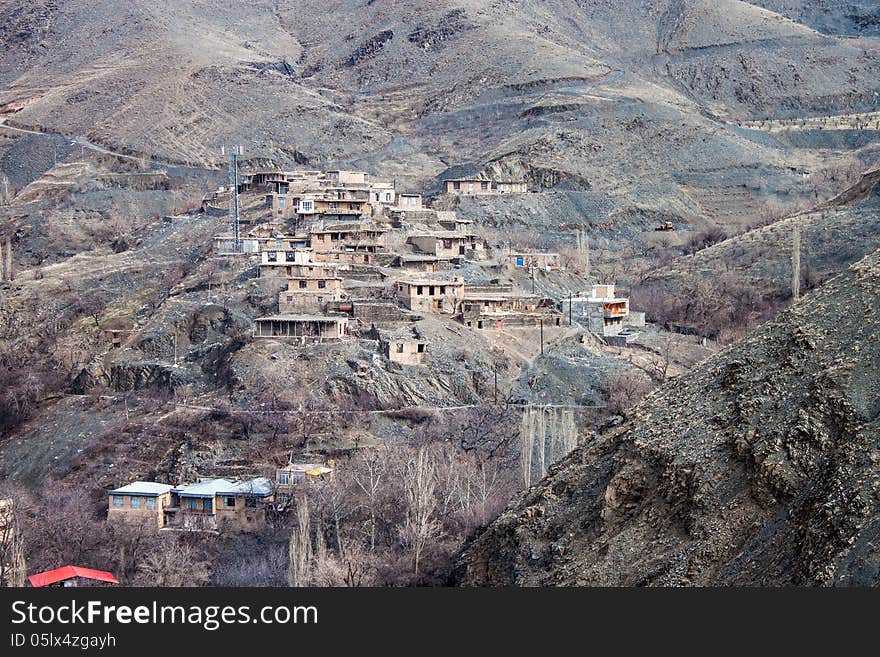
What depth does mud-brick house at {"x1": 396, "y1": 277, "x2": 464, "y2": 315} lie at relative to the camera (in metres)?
62.6

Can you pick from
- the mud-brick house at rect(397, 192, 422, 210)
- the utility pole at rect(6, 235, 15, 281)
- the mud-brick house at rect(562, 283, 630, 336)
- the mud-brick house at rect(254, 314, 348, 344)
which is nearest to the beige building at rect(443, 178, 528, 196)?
the mud-brick house at rect(397, 192, 422, 210)

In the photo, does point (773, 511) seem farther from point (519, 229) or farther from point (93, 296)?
point (519, 229)

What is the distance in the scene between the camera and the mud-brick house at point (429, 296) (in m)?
62.6

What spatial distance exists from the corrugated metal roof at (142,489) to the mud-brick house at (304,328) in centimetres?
969

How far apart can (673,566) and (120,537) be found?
24.5m

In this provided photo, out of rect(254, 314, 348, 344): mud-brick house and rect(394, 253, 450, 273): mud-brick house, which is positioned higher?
rect(394, 253, 450, 273): mud-brick house

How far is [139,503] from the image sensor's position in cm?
4859

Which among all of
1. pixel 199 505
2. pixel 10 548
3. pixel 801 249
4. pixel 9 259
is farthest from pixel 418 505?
pixel 9 259

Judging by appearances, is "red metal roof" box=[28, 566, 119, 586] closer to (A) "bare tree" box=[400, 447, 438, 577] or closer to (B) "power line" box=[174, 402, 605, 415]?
(A) "bare tree" box=[400, 447, 438, 577]

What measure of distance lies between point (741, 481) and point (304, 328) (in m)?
35.5

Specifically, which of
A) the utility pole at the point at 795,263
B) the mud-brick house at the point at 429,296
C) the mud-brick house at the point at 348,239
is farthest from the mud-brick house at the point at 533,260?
the utility pole at the point at 795,263

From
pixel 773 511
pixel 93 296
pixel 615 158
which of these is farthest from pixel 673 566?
pixel 615 158

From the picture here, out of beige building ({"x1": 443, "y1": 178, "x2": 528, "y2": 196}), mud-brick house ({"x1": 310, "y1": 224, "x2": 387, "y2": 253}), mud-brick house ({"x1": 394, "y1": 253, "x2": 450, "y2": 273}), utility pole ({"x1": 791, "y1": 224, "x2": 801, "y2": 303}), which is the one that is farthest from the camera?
beige building ({"x1": 443, "y1": 178, "x2": 528, "y2": 196})

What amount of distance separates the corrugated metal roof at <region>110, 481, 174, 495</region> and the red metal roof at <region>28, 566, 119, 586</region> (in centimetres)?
791
